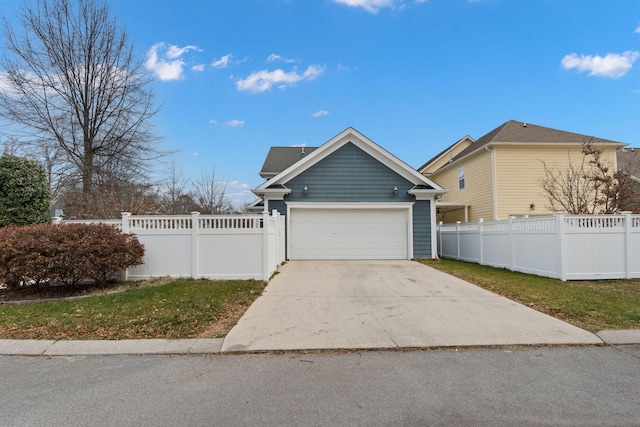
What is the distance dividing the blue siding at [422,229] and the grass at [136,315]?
8.57m

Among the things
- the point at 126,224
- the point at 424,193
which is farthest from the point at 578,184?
the point at 126,224

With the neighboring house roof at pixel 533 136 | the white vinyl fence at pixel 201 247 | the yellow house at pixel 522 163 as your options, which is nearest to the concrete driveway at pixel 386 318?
the white vinyl fence at pixel 201 247

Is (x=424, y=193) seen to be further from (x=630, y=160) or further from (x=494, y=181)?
(x=630, y=160)

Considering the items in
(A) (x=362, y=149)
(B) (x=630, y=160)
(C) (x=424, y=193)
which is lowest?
(C) (x=424, y=193)

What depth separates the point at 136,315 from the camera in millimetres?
5980

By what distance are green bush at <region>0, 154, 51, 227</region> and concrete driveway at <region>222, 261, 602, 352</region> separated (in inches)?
252

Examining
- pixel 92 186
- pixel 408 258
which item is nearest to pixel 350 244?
pixel 408 258

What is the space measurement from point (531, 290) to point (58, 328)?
371 inches

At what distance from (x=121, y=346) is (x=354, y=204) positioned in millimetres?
10659

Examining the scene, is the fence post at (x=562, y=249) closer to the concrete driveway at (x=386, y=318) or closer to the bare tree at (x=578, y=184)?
the concrete driveway at (x=386, y=318)

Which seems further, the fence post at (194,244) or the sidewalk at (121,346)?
the fence post at (194,244)

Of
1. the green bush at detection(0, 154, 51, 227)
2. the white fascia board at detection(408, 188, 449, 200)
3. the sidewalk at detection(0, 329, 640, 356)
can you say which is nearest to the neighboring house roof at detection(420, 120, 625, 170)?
the white fascia board at detection(408, 188, 449, 200)

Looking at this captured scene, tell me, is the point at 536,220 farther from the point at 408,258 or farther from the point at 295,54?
the point at 295,54

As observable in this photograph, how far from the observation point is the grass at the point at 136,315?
17.3 ft
